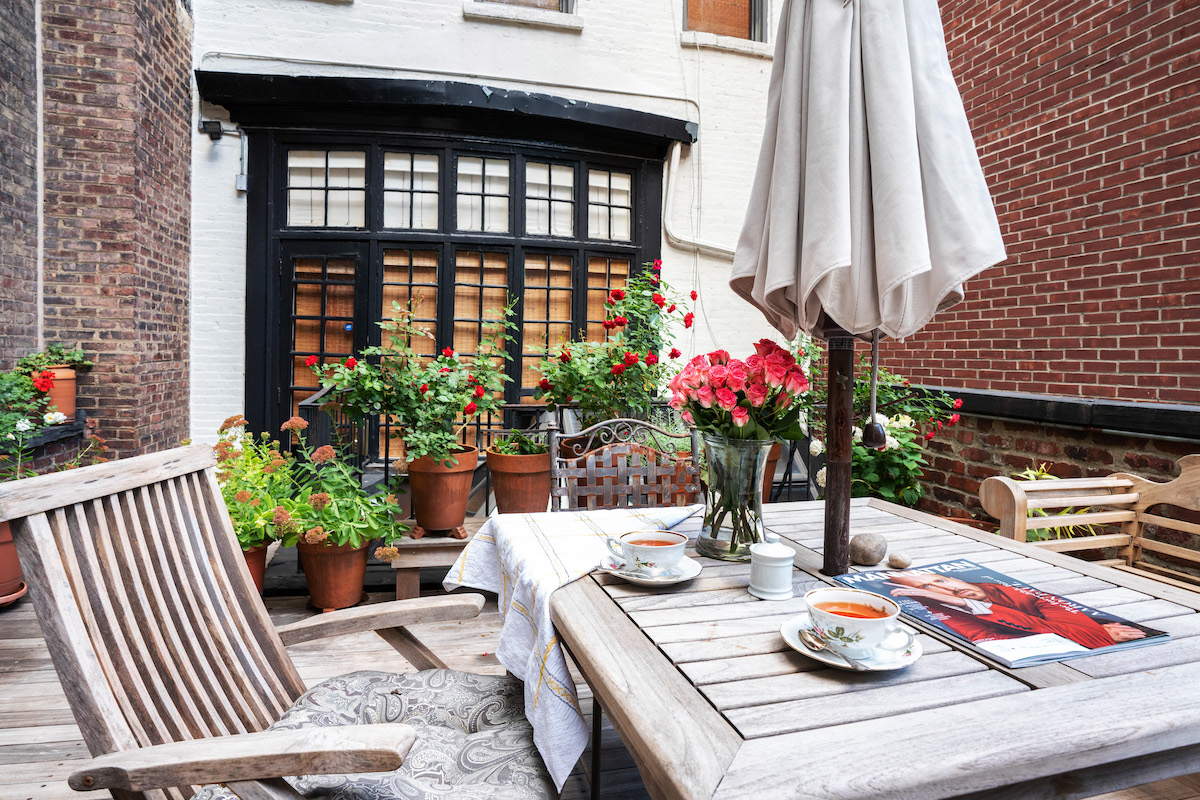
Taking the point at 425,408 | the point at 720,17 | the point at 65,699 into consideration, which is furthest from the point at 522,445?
the point at 720,17

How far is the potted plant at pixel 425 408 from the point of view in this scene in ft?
10.6

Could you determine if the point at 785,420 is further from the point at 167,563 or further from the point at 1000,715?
the point at 167,563

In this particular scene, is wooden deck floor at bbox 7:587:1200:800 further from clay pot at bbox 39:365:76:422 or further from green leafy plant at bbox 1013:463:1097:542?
clay pot at bbox 39:365:76:422

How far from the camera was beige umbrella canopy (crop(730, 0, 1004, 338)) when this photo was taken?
1.20 m

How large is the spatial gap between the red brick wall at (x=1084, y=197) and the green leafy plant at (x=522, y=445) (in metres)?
2.72

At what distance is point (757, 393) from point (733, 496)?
0.24m

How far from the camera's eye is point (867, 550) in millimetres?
1434

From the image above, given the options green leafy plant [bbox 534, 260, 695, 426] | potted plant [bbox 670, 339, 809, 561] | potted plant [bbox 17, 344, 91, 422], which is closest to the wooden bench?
potted plant [bbox 670, 339, 809, 561]

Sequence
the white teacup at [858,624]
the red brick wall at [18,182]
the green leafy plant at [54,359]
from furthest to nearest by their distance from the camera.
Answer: the green leafy plant at [54,359] < the red brick wall at [18,182] < the white teacup at [858,624]

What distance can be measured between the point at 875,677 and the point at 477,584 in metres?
1.10

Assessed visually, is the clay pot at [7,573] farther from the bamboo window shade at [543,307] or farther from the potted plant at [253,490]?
the bamboo window shade at [543,307]

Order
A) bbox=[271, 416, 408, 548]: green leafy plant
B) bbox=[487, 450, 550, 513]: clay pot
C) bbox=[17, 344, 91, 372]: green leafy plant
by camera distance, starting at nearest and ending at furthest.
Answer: bbox=[271, 416, 408, 548]: green leafy plant, bbox=[487, 450, 550, 513]: clay pot, bbox=[17, 344, 91, 372]: green leafy plant

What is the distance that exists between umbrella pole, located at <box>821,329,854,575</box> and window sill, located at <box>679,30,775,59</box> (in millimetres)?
5109

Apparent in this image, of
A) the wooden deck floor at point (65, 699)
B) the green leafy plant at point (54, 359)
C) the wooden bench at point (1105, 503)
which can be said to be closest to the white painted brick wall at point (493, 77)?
the green leafy plant at point (54, 359)
